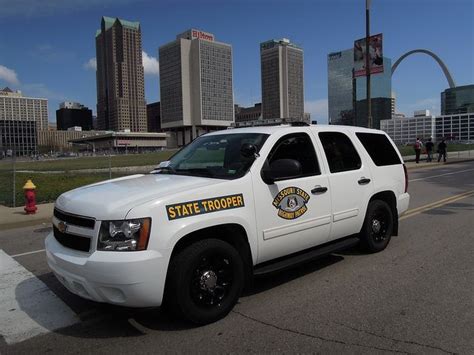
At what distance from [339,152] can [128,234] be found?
3.15 meters

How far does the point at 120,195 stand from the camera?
3.99 meters

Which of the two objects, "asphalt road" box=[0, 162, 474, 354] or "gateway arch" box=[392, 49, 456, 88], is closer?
"asphalt road" box=[0, 162, 474, 354]

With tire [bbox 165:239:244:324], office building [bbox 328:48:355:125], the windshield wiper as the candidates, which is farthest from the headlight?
office building [bbox 328:48:355:125]

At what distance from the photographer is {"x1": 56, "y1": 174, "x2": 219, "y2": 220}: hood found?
12.3ft

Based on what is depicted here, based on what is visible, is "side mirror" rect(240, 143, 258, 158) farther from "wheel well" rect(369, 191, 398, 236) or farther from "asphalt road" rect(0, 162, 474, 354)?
"wheel well" rect(369, 191, 398, 236)

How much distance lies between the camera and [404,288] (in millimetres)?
4949

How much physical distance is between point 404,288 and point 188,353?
2655 mm

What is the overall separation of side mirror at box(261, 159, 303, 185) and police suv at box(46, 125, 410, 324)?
Result: 1cm

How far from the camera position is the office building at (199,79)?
149 m

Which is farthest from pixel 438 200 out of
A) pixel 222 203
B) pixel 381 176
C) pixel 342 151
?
Answer: pixel 222 203

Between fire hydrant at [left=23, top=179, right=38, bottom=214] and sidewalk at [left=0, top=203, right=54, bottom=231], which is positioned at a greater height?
fire hydrant at [left=23, top=179, right=38, bottom=214]

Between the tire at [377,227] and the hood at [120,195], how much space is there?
9.05 feet

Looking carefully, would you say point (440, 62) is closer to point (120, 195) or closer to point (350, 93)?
point (350, 93)

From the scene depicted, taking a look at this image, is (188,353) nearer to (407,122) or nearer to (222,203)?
(222,203)
